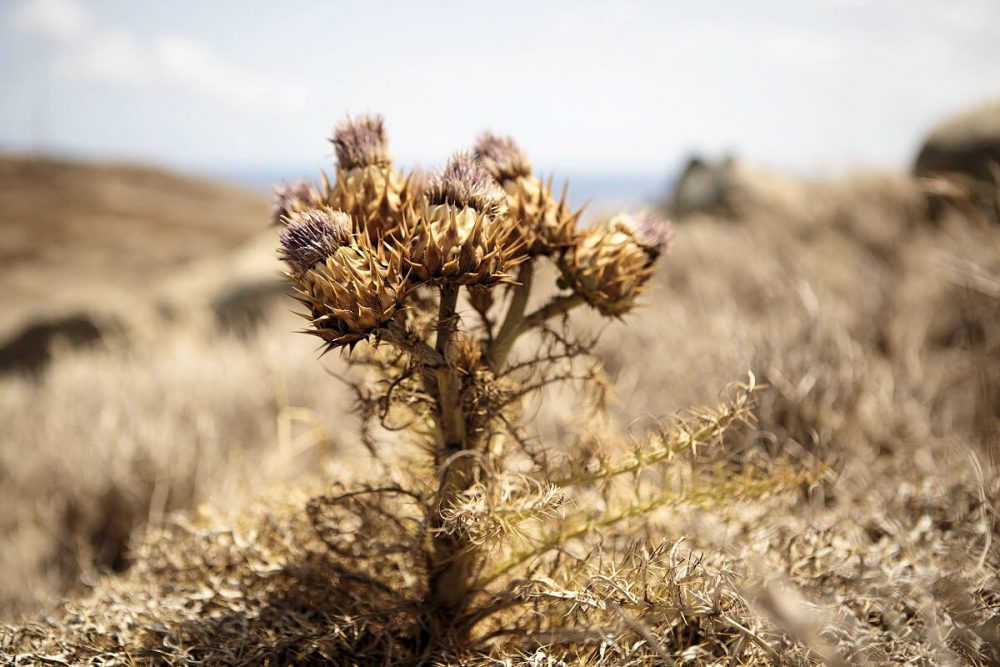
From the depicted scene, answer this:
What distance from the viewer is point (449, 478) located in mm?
1280

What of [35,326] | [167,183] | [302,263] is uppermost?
[167,183]

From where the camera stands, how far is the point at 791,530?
1.61m

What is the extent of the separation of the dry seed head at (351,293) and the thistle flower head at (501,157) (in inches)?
15.2

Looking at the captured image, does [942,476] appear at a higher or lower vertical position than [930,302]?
lower

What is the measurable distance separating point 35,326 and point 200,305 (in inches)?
91.9

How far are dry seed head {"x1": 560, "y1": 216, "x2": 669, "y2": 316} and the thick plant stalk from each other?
0.28 m

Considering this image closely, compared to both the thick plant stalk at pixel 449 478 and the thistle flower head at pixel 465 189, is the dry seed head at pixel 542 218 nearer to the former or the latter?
the thistle flower head at pixel 465 189

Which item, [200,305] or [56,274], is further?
[56,274]

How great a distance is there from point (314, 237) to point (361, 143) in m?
0.31

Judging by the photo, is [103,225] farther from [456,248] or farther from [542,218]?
[456,248]

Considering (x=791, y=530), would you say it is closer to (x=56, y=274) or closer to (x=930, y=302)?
(x=930, y=302)

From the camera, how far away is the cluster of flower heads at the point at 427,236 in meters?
1.04

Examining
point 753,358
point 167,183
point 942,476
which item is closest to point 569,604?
point 942,476

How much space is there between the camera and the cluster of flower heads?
1037 millimetres
